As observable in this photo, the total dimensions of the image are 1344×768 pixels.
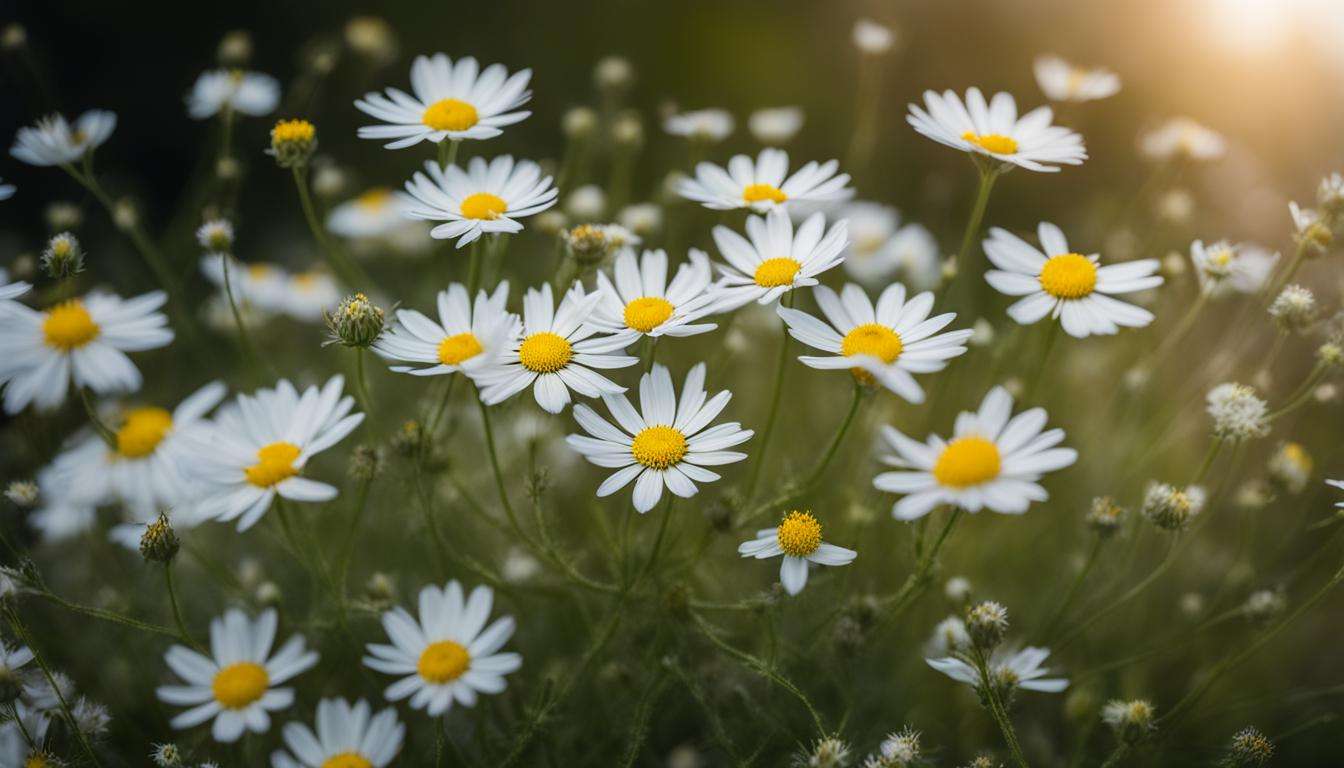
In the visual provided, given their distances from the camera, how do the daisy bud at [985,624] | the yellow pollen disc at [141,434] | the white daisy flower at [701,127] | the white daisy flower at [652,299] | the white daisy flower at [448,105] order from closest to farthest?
the daisy bud at [985,624] < the white daisy flower at [652,299] < the white daisy flower at [448,105] < the yellow pollen disc at [141,434] < the white daisy flower at [701,127]

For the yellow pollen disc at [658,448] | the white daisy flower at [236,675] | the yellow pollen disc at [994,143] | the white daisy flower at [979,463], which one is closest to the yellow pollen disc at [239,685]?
the white daisy flower at [236,675]

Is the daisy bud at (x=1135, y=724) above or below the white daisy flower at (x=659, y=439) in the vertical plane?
below

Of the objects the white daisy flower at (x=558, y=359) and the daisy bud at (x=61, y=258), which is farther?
the daisy bud at (x=61, y=258)

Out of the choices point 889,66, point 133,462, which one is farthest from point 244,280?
point 889,66

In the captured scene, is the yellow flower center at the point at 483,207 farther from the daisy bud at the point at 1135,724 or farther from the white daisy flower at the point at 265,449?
the daisy bud at the point at 1135,724

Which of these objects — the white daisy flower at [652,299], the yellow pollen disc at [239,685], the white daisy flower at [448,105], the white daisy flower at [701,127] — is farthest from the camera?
the white daisy flower at [701,127]

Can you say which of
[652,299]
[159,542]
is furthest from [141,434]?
[652,299]

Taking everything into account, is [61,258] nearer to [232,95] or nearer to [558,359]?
[232,95]
